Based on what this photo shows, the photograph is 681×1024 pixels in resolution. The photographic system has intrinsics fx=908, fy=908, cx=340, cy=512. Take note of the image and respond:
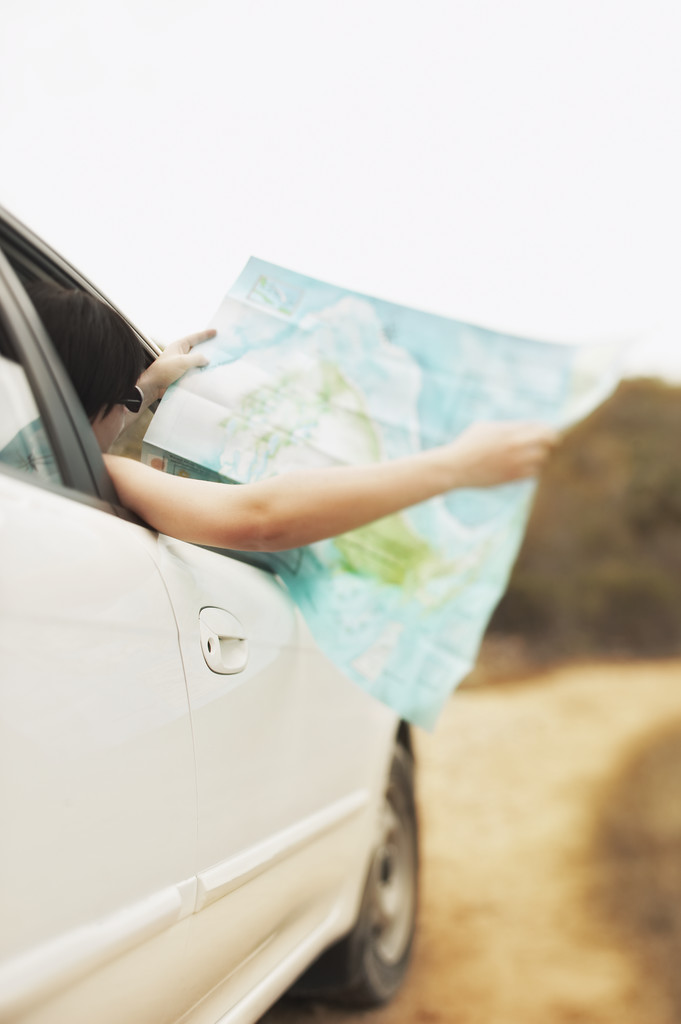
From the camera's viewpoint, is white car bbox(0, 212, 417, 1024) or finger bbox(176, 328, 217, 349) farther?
finger bbox(176, 328, 217, 349)

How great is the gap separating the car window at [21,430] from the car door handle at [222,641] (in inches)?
14.7

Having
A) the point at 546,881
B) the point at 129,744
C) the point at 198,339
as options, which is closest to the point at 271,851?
the point at 129,744

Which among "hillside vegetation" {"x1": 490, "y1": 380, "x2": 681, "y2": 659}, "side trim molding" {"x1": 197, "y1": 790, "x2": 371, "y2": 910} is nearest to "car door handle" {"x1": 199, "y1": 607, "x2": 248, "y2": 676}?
"side trim molding" {"x1": 197, "y1": 790, "x2": 371, "y2": 910}

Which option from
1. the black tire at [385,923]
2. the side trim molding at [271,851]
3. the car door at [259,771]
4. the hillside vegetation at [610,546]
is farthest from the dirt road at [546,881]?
the hillside vegetation at [610,546]

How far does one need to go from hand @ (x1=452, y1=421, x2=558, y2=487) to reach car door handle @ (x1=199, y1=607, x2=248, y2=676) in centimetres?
51

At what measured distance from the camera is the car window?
1310 millimetres

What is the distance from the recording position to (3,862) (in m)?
1.06

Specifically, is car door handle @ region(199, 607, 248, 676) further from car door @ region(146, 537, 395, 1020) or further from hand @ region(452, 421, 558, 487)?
hand @ region(452, 421, 558, 487)

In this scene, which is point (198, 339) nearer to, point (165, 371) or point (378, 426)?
point (165, 371)

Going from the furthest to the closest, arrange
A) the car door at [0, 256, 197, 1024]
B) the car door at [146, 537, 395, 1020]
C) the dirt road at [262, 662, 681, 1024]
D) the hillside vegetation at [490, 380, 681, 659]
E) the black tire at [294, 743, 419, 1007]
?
the hillside vegetation at [490, 380, 681, 659] → the dirt road at [262, 662, 681, 1024] → the black tire at [294, 743, 419, 1007] → the car door at [146, 537, 395, 1020] → the car door at [0, 256, 197, 1024]

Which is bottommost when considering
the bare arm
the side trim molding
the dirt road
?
the dirt road

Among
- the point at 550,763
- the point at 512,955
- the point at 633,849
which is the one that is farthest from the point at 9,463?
the point at 550,763

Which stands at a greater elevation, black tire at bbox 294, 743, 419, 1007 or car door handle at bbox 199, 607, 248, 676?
car door handle at bbox 199, 607, 248, 676

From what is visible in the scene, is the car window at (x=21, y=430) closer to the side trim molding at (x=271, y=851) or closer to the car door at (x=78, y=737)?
the car door at (x=78, y=737)
